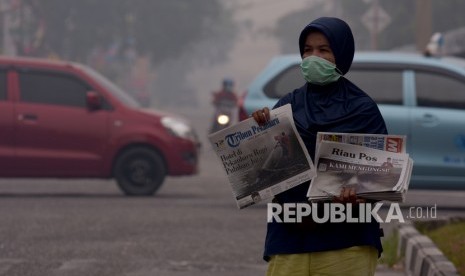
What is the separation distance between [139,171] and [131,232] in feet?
15.7

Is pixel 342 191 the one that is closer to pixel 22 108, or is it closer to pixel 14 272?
pixel 14 272

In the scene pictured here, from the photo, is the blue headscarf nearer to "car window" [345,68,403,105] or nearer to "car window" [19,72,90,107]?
"car window" [345,68,403,105]

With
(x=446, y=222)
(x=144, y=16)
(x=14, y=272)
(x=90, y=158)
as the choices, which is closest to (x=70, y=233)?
(x=14, y=272)

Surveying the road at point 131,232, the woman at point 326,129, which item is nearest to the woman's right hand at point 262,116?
the woman at point 326,129

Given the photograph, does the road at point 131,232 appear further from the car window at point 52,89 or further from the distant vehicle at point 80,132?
the car window at point 52,89

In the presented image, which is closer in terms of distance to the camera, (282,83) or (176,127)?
(282,83)

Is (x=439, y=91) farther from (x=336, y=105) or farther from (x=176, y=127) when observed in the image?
(x=336, y=105)

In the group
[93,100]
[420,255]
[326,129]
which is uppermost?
[326,129]

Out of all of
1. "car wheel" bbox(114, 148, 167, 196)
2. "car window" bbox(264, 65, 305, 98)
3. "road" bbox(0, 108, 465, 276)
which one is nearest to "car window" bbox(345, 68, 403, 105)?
"car window" bbox(264, 65, 305, 98)

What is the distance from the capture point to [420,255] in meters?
8.52

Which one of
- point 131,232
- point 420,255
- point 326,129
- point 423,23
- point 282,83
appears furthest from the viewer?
point 423,23

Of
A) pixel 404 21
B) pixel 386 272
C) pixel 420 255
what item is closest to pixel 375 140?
pixel 420 255

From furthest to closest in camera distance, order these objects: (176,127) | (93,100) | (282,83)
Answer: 1. (176,127)
2. (93,100)
3. (282,83)

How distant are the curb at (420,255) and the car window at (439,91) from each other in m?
3.95
